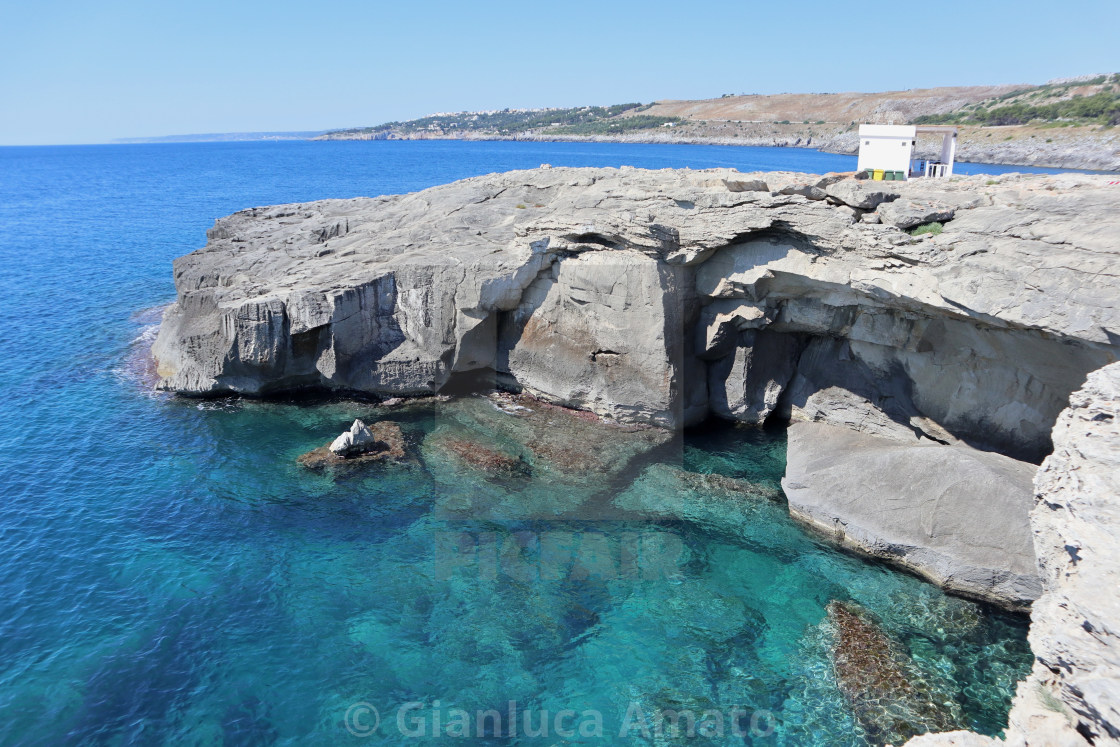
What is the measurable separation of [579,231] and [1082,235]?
45.0ft

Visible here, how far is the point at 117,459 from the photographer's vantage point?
21438 millimetres

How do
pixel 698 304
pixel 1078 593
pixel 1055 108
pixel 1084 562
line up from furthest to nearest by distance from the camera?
pixel 1055 108 < pixel 698 304 < pixel 1084 562 < pixel 1078 593

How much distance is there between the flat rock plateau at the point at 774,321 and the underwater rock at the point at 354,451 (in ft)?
11.9

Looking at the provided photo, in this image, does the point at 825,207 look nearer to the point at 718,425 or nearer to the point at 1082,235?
the point at 1082,235

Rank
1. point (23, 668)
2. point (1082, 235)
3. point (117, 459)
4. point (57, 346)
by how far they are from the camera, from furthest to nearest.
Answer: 1. point (57, 346)
2. point (117, 459)
3. point (1082, 235)
4. point (23, 668)

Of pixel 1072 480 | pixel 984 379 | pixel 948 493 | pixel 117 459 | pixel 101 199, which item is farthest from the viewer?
pixel 101 199

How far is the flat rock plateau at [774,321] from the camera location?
52.4 ft

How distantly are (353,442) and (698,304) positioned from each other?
12499mm

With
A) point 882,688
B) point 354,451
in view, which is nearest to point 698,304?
point 354,451

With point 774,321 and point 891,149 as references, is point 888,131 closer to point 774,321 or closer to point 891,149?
point 891,149

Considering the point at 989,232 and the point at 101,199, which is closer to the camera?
the point at 989,232

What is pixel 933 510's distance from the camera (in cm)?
1653

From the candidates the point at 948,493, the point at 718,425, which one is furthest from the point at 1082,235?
the point at 718,425

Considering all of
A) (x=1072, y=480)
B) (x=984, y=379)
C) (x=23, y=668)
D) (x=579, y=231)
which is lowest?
(x=23, y=668)
